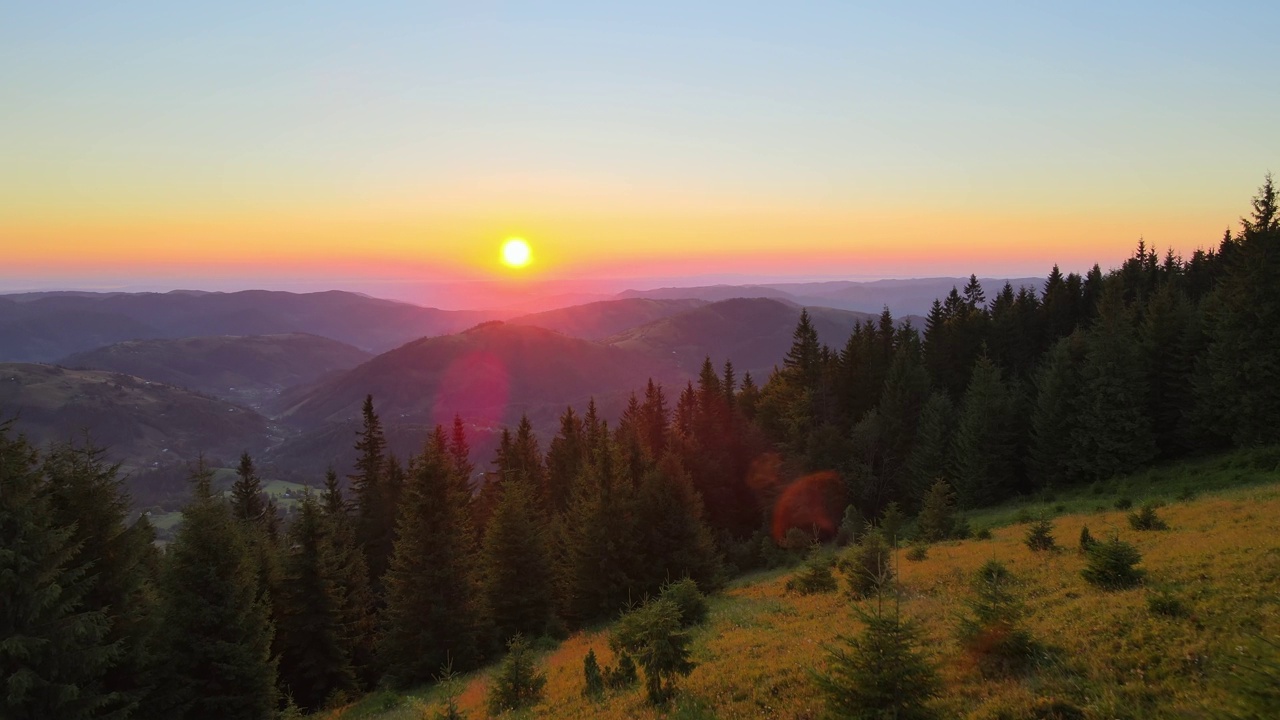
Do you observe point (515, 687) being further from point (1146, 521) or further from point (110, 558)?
point (1146, 521)

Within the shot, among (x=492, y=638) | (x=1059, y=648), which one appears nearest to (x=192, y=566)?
(x=492, y=638)

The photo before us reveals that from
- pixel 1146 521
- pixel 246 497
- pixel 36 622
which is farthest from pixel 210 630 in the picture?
pixel 1146 521

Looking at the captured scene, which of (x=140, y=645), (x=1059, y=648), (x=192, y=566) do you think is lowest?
(x=140, y=645)

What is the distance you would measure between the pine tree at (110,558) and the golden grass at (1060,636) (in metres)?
8.80

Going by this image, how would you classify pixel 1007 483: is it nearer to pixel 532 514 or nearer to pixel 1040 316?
pixel 1040 316

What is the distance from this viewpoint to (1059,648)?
11078mm

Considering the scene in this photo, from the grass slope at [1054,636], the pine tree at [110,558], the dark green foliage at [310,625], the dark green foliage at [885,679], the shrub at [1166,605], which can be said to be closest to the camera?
the dark green foliage at [885,679]

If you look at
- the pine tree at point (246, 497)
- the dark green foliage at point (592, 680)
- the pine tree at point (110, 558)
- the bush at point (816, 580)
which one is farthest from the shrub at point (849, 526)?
the pine tree at point (246, 497)

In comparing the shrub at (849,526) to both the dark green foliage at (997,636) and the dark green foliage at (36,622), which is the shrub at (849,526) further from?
the dark green foliage at (36,622)

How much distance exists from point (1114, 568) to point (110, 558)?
31.5 m

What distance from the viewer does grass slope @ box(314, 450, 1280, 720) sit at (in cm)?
944

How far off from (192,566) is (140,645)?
8.76ft

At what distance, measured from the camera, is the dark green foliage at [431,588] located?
1114 inches

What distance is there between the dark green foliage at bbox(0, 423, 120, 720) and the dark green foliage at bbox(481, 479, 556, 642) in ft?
51.9
